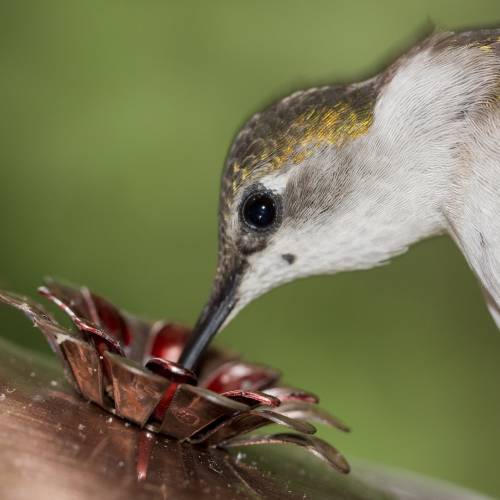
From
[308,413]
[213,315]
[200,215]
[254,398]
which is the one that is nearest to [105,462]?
[254,398]

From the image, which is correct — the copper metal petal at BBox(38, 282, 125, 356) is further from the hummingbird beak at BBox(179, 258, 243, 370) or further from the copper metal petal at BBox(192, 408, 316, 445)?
the hummingbird beak at BBox(179, 258, 243, 370)

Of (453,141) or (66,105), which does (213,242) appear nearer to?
(66,105)

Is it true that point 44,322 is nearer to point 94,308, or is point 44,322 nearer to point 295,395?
point 94,308

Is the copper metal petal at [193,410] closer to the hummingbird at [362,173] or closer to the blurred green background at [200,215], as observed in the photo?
the hummingbird at [362,173]

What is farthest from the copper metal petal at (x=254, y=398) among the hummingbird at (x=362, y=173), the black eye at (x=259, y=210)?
the black eye at (x=259, y=210)

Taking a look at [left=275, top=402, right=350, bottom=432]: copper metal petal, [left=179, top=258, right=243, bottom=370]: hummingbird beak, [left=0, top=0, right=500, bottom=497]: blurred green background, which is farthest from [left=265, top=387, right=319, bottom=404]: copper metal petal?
[left=0, top=0, right=500, bottom=497]: blurred green background

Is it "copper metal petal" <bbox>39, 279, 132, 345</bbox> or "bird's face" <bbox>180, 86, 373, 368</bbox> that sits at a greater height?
"bird's face" <bbox>180, 86, 373, 368</bbox>

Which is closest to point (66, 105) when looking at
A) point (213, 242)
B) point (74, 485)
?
point (213, 242)
